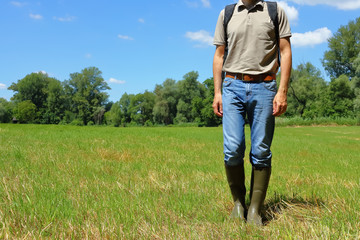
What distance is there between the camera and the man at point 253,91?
3.30 m

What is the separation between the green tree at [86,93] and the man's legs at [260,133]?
311 feet

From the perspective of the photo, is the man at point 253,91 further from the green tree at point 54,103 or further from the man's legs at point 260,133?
the green tree at point 54,103

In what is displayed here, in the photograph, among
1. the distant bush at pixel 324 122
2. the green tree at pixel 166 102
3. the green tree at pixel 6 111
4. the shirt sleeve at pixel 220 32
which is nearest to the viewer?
the shirt sleeve at pixel 220 32

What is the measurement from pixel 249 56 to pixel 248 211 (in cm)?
167

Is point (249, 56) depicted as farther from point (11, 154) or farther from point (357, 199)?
point (11, 154)

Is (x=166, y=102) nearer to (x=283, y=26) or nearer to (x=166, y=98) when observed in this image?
(x=166, y=98)

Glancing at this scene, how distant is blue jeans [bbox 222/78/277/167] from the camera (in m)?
3.29

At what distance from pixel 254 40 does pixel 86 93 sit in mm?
96164

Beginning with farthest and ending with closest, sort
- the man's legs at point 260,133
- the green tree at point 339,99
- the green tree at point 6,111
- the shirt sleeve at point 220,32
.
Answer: the green tree at point 6,111, the green tree at point 339,99, the shirt sleeve at point 220,32, the man's legs at point 260,133

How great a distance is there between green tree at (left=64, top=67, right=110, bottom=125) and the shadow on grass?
94.4 meters

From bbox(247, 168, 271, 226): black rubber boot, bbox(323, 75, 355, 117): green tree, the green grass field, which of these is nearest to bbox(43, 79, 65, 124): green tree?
bbox(323, 75, 355, 117): green tree

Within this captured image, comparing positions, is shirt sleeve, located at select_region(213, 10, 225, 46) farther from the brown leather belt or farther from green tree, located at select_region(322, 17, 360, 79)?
green tree, located at select_region(322, 17, 360, 79)

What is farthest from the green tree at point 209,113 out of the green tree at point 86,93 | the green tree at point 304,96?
the green tree at point 86,93

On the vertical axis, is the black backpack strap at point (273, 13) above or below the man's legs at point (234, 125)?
above
